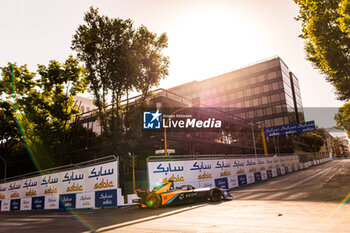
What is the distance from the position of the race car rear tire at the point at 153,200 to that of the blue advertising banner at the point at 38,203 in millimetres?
10560

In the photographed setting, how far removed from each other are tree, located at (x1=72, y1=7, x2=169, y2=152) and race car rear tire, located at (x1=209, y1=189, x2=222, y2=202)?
9.86 m

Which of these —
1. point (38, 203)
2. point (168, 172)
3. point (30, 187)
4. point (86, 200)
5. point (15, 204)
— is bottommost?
point (15, 204)

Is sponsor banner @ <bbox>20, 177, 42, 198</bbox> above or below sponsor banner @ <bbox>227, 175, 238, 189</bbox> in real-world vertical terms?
above

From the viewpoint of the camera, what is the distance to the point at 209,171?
1731 cm

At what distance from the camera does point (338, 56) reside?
15.5 metres

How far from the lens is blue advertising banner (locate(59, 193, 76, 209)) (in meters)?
14.2

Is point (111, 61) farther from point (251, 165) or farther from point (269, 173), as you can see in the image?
point (269, 173)

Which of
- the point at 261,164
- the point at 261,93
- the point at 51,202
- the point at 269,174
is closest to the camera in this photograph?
the point at 51,202

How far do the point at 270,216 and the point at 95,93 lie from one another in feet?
54.6

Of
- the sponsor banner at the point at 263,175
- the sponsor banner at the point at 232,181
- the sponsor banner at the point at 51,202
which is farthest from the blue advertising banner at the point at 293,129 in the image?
the sponsor banner at the point at 51,202

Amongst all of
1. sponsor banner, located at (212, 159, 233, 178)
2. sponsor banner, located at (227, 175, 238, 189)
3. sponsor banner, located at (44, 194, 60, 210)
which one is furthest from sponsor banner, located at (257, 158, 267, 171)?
sponsor banner, located at (44, 194, 60, 210)

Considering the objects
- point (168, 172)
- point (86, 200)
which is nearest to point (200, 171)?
point (168, 172)

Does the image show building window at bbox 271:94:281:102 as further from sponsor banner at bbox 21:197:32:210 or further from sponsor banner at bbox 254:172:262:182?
sponsor banner at bbox 21:197:32:210

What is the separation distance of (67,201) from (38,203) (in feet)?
13.5
